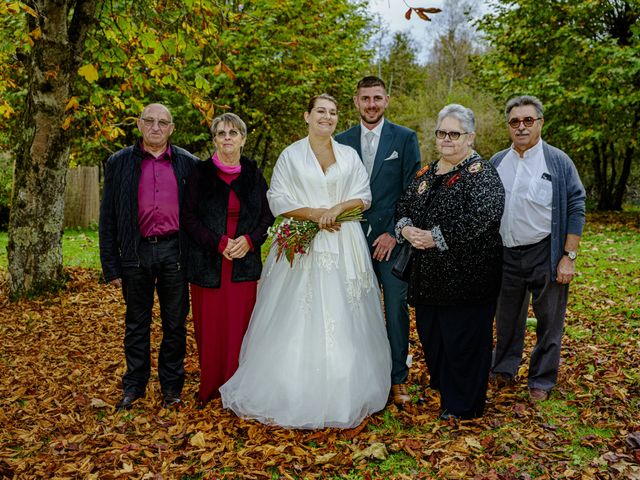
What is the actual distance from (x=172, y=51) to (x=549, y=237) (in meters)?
4.38

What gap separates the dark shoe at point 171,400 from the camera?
4.62 meters

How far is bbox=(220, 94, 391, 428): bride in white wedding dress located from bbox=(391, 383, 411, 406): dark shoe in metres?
0.26

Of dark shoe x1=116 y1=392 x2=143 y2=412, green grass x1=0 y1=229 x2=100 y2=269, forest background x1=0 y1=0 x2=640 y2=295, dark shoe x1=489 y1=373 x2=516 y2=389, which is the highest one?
forest background x1=0 y1=0 x2=640 y2=295

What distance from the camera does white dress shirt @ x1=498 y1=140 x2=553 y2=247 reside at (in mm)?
4402

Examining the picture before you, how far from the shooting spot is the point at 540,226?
4445 mm

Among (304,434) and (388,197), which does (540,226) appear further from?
(304,434)

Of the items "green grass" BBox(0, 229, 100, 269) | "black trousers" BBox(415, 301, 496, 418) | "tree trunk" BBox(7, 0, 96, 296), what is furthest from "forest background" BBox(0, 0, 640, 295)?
"black trousers" BBox(415, 301, 496, 418)

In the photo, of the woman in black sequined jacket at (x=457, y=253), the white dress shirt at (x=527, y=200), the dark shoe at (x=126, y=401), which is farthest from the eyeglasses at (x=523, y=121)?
the dark shoe at (x=126, y=401)

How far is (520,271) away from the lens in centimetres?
462

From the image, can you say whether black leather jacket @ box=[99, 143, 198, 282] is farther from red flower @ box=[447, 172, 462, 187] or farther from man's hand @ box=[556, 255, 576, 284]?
man's hand @ box=[556, 255, 576, 284]

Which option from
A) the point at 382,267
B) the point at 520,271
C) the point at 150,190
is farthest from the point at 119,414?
the point at 520,271

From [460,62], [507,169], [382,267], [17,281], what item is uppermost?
[460,62]

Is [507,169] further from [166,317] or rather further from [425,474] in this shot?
[166,317]

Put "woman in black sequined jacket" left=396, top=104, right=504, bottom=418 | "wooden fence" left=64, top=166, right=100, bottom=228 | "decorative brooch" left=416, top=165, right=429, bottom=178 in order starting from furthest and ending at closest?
"wooden fence" left=64, top=166, right=100, bottom=228 < "decorative brooch" left=416, top=165, right=429, bottom=178 < "woman in black sequined jacket" left=396, top=104, right=504, bottom=418
